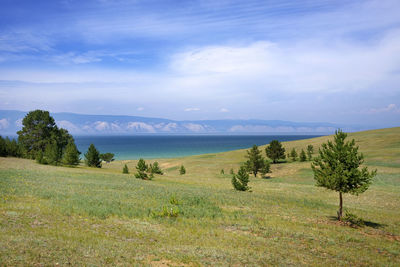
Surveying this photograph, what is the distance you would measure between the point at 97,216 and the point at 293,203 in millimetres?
20447

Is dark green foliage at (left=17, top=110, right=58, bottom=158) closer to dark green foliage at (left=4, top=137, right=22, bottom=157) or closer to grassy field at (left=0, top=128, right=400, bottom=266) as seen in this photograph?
dark green foliage at (left=4, top=137, right=22, bottom=157)

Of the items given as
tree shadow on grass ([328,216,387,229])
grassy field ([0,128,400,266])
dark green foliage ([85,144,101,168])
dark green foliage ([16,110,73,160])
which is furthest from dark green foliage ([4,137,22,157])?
tree shadow on grass ([328,216,387,229])

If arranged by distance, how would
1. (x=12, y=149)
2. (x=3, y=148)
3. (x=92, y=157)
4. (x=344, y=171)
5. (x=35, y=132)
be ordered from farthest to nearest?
(x=35, y=132) → (x=12, y=149) → (x=3, y=148) → (x=92, y=157) → (x=344, y=171)

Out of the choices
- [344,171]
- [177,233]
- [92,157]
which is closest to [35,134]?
[92,157]

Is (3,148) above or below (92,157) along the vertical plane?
above

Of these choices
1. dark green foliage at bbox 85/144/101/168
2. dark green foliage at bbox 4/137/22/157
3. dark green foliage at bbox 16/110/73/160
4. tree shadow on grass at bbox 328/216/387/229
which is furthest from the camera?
dark green foliage at bbox 16/110/73/160

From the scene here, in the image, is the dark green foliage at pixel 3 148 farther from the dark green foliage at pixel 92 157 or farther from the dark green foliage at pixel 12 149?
the dark green foliage at pixel 92 157

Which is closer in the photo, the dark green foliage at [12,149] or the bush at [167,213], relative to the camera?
the bush at [167,213]

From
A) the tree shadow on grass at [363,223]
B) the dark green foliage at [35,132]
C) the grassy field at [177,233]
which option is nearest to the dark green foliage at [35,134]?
the dark green foliage at [35,132]

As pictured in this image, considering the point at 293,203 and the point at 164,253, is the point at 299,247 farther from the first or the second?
the point at 293,203

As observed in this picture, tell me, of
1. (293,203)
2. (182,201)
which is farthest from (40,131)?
(293,203)

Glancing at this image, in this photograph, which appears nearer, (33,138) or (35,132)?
(35,132)

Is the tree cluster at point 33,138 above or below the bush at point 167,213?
above

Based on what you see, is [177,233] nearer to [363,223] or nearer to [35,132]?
[363,223]
